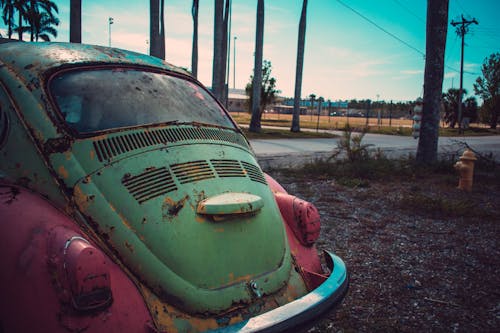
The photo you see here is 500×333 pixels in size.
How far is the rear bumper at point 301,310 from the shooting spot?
1.65 m

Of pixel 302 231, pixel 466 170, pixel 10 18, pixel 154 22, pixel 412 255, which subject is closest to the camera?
pixel 302 231

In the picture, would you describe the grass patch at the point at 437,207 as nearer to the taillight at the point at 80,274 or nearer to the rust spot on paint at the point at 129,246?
the rust spot on paint at the point at 129,246

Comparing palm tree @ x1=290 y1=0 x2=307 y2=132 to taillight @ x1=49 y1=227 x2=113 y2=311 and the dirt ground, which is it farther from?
taillight @ x1=49 y1=227 x2=113 y2=311

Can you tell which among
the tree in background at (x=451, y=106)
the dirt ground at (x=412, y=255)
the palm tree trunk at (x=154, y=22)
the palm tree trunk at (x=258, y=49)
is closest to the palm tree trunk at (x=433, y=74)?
the dirt ground at (x=412, y=255)

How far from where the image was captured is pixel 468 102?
135ft

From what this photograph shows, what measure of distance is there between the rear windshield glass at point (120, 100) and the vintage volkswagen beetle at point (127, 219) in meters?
0.01

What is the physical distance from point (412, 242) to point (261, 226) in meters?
2.87

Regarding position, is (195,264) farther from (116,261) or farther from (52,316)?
(52,316)

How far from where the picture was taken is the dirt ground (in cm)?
281

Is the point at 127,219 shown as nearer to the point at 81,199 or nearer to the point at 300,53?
the point at 81,199

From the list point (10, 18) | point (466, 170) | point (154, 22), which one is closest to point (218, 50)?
point (154, 22)

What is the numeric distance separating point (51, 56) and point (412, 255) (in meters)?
3.73

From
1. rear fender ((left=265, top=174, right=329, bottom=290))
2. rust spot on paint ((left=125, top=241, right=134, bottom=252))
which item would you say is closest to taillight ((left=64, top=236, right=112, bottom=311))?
rust spot on paint ((left=125, top=241, right=134, bottom=252))

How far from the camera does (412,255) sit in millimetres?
4008
